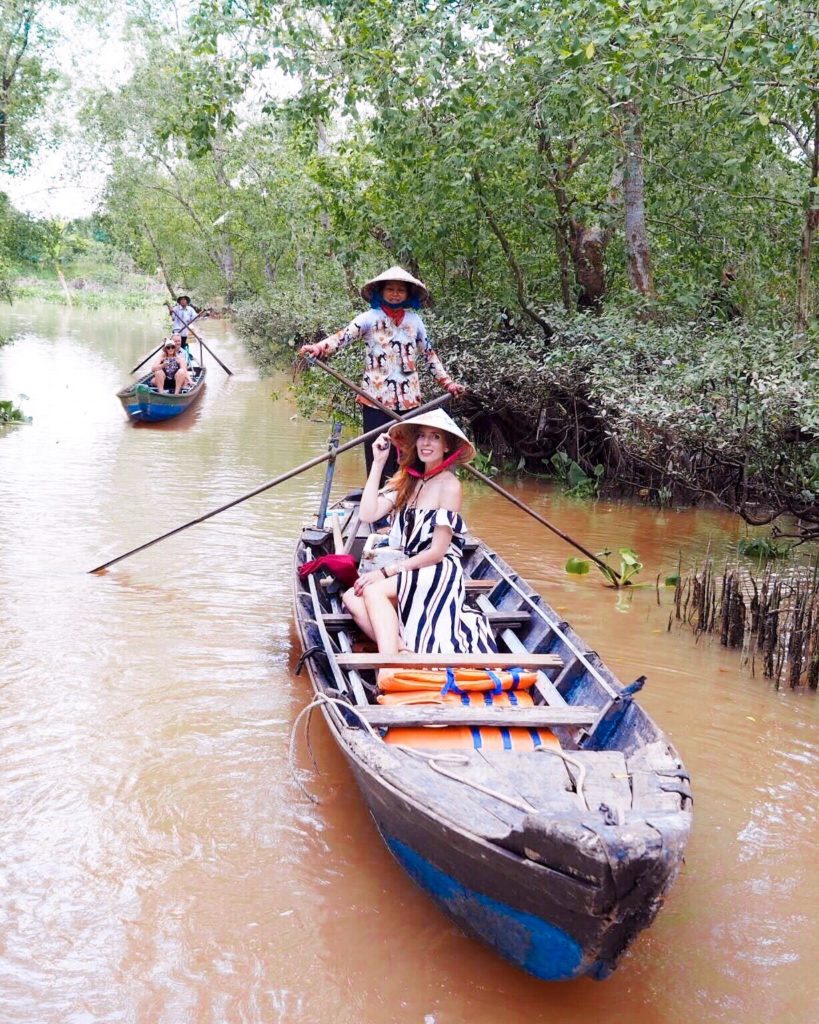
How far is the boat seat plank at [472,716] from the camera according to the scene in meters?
3.45

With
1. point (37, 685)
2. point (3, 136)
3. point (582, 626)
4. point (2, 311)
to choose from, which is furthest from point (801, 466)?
point (2, 311)

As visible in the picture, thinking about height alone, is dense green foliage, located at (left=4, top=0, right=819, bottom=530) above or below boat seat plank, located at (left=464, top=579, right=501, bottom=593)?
above

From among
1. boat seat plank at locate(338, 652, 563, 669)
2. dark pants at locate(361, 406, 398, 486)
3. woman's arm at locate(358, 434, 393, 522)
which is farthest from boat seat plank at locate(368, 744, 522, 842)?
dark pants at locate(361, 406, 398, 486)

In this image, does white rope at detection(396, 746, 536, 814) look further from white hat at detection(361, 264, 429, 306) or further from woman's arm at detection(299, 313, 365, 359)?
white hat at detection(361, 264, 429, 306)

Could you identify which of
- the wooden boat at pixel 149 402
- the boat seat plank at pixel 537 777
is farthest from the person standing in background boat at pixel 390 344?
the wooden boat at pixel 149 402

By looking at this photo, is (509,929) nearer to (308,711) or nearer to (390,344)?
(308,711)

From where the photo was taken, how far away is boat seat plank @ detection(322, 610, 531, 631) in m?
4.70

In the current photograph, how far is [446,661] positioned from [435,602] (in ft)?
1.51

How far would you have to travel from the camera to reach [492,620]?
476 centimetres

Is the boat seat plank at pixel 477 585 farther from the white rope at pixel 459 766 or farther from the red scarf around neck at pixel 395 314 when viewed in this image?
the white rope at pixel 459 766

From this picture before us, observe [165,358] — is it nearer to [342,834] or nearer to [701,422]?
[701,422]

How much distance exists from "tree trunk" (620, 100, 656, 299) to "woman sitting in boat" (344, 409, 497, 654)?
5120 mm

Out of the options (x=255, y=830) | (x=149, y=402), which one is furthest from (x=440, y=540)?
(x=149, y=402)

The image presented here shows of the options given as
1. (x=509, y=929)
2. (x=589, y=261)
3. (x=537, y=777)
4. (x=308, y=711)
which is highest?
(x=589, y=261)
